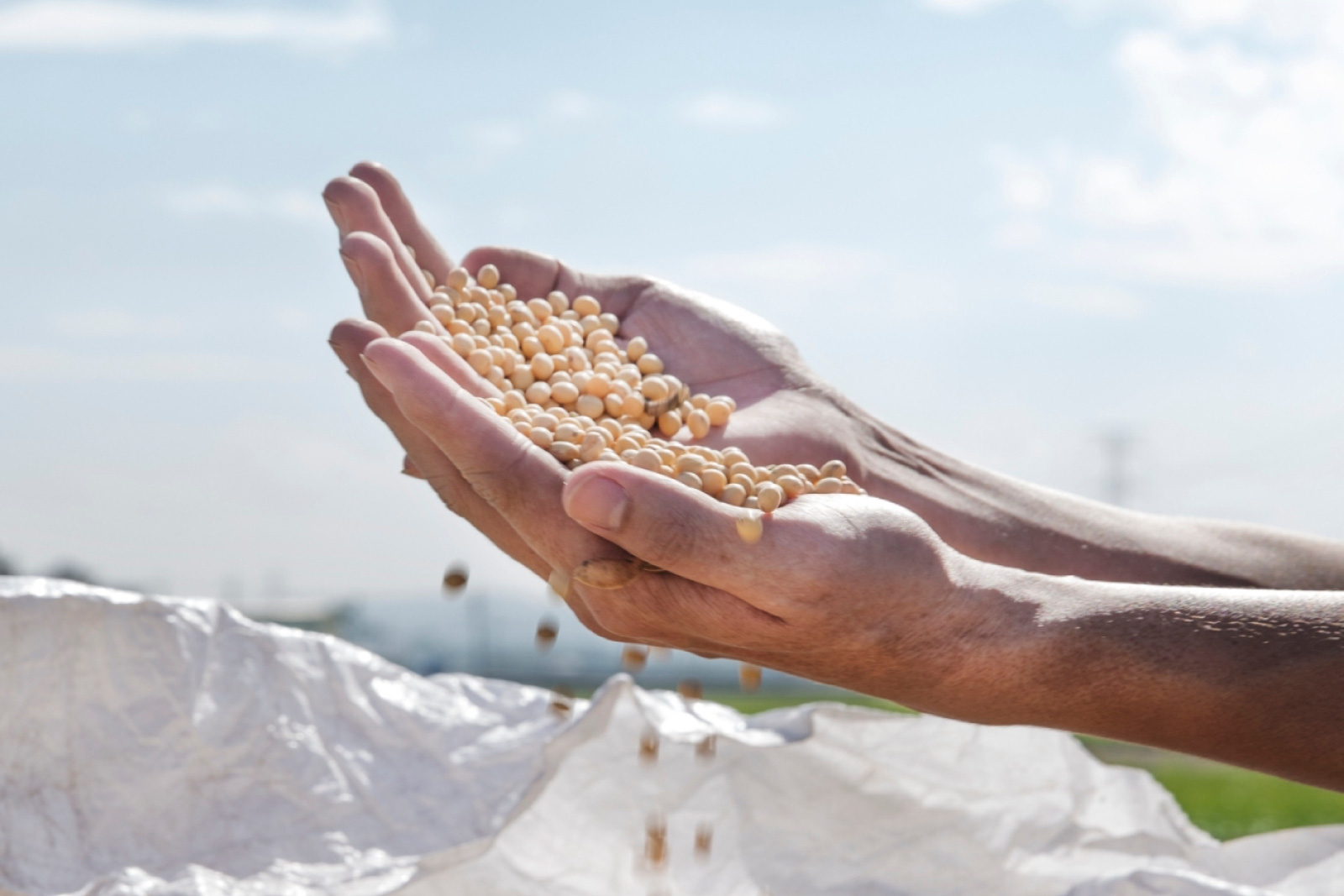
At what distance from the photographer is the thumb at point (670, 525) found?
113cm

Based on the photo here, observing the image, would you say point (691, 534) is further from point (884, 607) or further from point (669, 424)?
point (669, 424)

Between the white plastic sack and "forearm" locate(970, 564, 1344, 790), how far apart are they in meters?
0.44

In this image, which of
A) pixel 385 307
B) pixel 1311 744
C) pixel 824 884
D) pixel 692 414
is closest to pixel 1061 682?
pixel 1311 744

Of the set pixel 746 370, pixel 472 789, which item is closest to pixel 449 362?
pixel 746 370

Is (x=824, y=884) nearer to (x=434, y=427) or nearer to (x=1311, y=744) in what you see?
(x=1311, y=744)

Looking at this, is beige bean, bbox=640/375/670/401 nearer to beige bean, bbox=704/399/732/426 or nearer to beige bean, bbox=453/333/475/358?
beige bean, bbox=704/399/732/426

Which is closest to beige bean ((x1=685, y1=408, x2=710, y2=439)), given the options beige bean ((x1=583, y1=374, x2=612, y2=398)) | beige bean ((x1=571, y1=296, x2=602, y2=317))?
beige bean ((x1=583, y1=374, x2=612, y2=398))

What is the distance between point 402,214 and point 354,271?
32 centimetres

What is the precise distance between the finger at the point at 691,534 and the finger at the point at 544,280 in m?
0.96

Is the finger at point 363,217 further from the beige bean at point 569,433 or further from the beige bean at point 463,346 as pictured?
the beige bean at point 569,433

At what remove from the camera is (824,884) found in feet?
6.42

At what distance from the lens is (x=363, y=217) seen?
6.00ft

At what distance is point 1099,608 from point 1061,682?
90 millimetres

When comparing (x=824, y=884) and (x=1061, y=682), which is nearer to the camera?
(x=1061, y=682)
